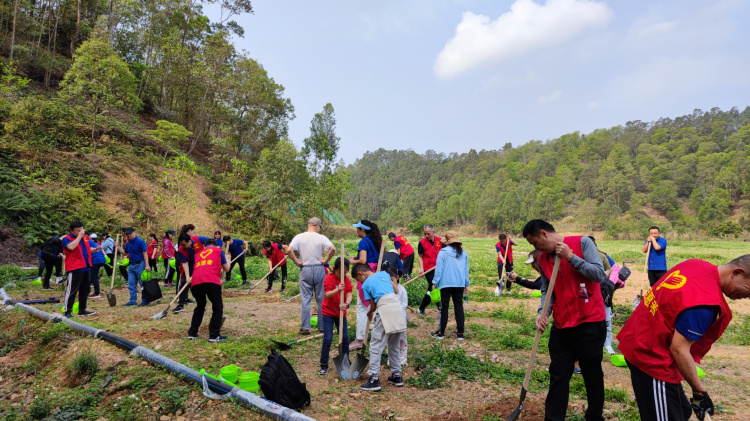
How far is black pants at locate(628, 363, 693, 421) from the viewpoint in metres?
2.62

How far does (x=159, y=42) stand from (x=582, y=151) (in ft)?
394

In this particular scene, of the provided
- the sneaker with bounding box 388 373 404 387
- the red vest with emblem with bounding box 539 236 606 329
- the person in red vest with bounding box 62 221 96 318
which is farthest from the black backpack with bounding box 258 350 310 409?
the person in red vest with bounding box 62 221 96 318

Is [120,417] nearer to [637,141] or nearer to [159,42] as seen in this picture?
[159,42]

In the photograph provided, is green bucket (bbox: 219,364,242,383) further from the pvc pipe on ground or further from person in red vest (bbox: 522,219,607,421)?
person in red vest (bbox: 522,219,607,421)

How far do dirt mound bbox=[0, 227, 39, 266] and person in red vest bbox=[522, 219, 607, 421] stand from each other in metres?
18.7

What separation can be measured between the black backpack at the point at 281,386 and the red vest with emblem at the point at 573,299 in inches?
113

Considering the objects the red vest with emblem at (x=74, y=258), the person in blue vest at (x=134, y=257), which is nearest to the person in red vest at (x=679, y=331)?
the red vest with emblem at (x=74, y=258)

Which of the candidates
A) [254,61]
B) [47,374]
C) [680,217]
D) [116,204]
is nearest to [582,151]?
[680,217]

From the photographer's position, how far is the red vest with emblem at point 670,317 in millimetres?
2426

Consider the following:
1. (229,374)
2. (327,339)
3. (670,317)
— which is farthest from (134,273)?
(670,317)

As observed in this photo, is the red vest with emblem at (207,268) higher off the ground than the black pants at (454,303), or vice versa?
the red vest with emblem at (207,268)

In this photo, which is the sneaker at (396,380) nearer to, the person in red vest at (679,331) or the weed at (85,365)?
the person in red vest at (679,331)

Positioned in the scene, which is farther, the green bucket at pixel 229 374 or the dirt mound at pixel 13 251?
the dirt mound at pixel 13 251

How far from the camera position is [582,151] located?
394ft
